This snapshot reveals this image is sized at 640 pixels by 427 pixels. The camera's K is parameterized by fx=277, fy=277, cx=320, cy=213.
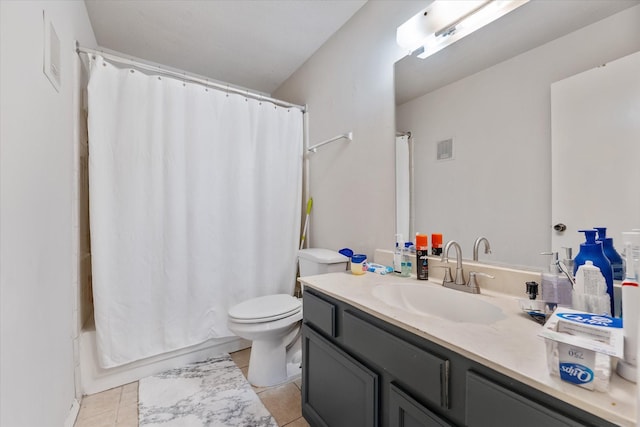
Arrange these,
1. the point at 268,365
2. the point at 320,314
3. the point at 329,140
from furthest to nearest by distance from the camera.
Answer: the point at 329,140, the point at 268,365, the point at 320,314

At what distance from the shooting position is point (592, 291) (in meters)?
0.70

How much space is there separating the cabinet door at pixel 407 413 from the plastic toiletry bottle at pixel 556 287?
0.47m

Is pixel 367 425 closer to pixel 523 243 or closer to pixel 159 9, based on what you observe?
pixel 523 243

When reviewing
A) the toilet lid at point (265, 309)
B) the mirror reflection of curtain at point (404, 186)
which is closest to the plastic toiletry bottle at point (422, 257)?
the mirror reflection of curtain at point (404, 186)

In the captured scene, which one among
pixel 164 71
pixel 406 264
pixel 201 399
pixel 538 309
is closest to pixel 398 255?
pixel 406 264

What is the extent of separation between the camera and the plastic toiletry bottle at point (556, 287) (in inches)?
31.3

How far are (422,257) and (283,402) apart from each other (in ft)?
3.58

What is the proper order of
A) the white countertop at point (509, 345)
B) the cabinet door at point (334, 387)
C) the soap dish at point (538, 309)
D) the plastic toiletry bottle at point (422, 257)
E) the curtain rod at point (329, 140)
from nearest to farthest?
the white countertop at point (509, 345), the soap dish at point (538, 309), the cabinet door at point (334, 387), the plastic toiletry bottle at point (422, 257), the curtain rod at point (329, 140)

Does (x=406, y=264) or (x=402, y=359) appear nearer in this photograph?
(x=402, y=359)

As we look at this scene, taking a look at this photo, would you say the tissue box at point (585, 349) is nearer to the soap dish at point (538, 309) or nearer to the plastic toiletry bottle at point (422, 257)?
the soap dish at point (538, 309)

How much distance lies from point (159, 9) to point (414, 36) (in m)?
1.54

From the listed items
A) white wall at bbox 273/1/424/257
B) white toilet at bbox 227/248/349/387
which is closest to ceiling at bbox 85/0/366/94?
white wall at bbox 273/1/424/257

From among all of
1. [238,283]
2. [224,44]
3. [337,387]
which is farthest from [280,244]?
[224,44]

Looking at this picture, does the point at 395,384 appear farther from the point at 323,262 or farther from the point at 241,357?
the point at 241,357
